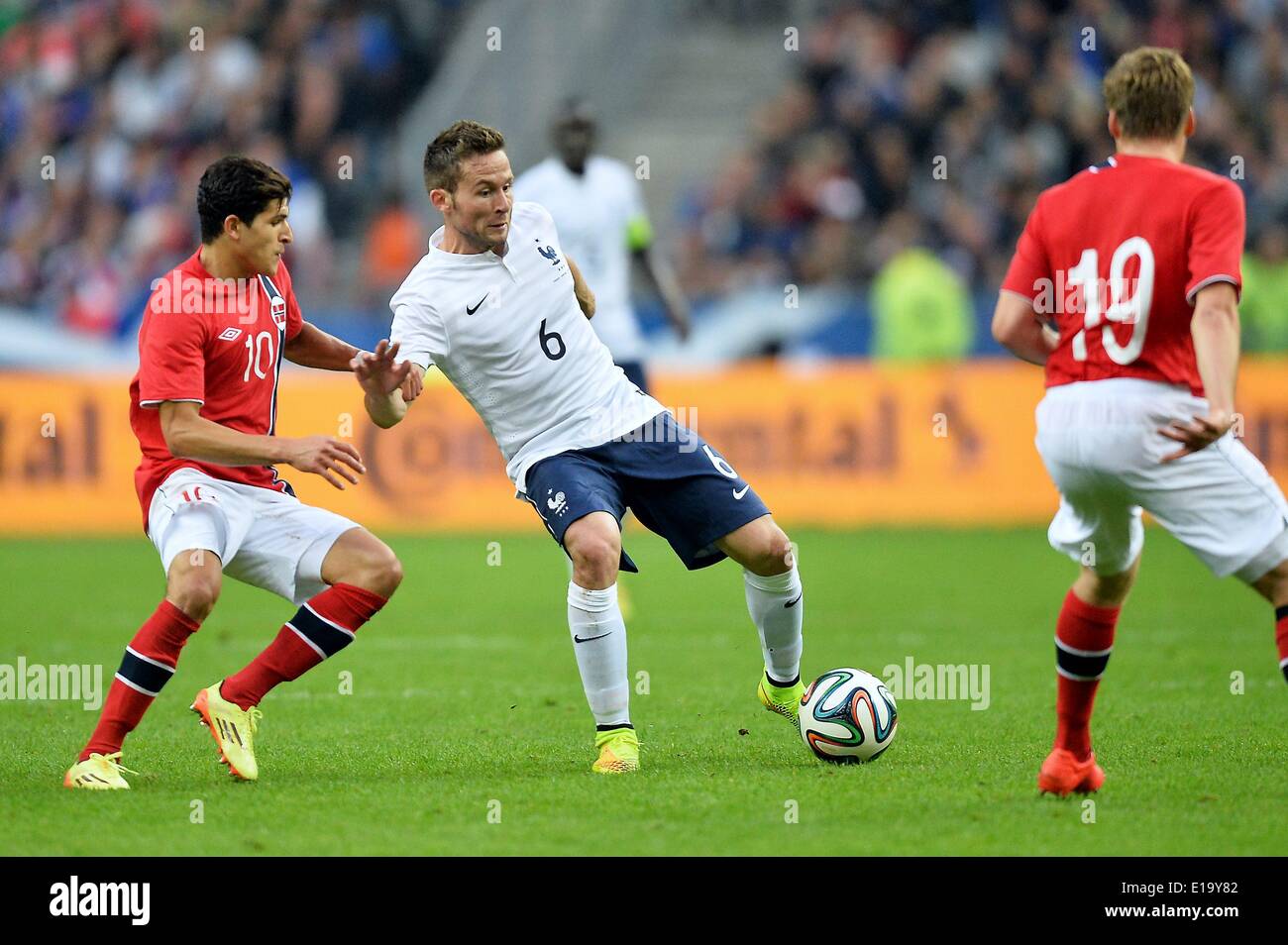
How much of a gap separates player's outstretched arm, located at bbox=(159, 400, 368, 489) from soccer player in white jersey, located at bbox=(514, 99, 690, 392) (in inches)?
173

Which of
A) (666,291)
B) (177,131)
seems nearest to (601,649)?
(666,291)

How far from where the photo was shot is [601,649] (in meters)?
6.47

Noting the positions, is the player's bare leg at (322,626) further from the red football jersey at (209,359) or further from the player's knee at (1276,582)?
the player's knee at (1276,582)

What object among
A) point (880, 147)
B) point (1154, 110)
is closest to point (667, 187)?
point (880, 147)

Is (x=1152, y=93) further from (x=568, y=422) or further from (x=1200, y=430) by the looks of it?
(x=568, y=422)

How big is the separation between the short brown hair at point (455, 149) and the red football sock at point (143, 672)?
180cm

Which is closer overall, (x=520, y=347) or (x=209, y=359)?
(x=209, y=359)

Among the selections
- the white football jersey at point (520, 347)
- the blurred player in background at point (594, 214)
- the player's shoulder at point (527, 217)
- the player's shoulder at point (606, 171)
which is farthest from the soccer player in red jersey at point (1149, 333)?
the player's shoulder at point (606, 171)

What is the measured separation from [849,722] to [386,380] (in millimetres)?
2048

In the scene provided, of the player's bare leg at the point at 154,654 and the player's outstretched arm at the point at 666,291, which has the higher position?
the player's outstretched arm at the point at 666,291

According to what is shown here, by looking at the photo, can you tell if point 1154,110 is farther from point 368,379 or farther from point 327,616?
point 327,616

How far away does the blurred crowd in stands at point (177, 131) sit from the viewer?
2031 cm

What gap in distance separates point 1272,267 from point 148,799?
14360 mm
